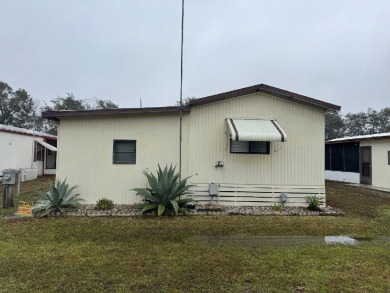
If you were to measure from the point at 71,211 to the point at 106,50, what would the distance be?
1533cm

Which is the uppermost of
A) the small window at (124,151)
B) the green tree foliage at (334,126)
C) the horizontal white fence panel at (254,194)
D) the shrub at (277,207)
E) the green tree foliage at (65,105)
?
the green tree foliage at (65,105)

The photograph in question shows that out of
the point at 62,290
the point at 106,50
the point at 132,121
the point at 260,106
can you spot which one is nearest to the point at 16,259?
the point at 62,290

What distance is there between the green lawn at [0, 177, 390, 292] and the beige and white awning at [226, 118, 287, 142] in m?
2.28

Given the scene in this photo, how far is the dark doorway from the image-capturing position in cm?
1650

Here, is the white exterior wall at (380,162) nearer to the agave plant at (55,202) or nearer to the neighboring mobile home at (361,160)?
the neighboring mobile home at (361,160)

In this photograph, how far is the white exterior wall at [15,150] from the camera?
17500 mm

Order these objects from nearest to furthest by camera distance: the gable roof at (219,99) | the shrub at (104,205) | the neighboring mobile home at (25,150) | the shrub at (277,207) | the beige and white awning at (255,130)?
1. the beige and white awning at (255,130)
2. the shrub at (104,205)
3. the shrub at (277,207)
4. the gable roof at (219,99)
5. the neighboring mobile home at (25,150)

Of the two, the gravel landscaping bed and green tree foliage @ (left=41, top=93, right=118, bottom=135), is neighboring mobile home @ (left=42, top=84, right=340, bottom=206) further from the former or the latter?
green tree foliage @ (left=41, top=93, right=118, bottom=135)

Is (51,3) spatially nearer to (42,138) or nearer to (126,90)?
(42,138)

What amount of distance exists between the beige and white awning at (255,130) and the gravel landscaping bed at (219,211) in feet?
6.69

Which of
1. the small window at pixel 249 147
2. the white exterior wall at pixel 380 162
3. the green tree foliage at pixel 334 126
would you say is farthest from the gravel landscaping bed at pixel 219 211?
the green tree foliage at pixel 334 126

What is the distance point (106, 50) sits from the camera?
21.2 meters

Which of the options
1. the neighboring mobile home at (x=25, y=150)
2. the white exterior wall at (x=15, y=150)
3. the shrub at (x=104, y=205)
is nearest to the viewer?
the shrub at (x=104, y=205)

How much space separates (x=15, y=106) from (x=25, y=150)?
2603 cm
